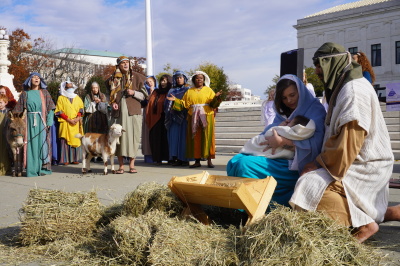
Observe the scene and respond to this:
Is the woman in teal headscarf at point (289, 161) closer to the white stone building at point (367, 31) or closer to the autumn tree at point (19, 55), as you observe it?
the autumn tree at point (19, 55)

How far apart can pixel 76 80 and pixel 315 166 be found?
44499mm

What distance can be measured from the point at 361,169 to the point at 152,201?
6.09ft

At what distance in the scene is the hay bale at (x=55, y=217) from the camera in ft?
13.3

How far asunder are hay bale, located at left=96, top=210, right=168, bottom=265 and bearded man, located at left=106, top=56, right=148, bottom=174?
18.8 feet

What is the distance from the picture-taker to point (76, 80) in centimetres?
4603

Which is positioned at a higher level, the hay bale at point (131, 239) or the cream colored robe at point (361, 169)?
the cream colored robe at point (361, 169)

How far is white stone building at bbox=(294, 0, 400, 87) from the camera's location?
49031mm

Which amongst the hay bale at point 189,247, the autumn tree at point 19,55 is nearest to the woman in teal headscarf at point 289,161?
the hay bale at point 189,247

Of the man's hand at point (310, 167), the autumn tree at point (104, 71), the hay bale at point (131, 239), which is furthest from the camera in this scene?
the autumn tree at point (104, 71)

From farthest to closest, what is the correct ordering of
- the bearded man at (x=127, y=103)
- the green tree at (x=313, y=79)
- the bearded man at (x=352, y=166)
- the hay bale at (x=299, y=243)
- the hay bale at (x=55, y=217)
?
the green tree at (x=313, y=79)
the bearded man at (x=127, y=103)
the hay bale at (x=55, y=217)
the bearded man at (x=352, y=166)
the hay bale at (x=299, y=243)

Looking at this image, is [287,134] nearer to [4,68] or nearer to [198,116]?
[198,116]

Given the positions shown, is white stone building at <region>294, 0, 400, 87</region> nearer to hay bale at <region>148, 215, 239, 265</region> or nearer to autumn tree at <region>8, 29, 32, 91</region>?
autumn tree at <region>8, 29, 32, 91</region>

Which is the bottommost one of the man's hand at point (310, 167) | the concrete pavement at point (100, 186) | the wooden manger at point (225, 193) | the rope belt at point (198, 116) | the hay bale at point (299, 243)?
the concrete pavement at point (100, 186)

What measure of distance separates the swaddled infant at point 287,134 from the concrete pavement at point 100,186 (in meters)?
1.09
